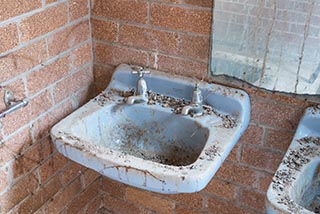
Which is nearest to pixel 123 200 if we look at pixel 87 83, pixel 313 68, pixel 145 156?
pixel 145 156

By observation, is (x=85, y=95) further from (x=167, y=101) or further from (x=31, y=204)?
(x=31, y=204)

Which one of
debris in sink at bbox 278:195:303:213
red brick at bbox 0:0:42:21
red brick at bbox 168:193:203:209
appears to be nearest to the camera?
debris in sink at bbox 278:195:303:213

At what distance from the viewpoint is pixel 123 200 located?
196 cm

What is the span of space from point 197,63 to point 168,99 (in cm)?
17

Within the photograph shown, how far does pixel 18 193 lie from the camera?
1457mm

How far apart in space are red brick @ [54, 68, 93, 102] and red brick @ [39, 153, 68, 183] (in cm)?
23

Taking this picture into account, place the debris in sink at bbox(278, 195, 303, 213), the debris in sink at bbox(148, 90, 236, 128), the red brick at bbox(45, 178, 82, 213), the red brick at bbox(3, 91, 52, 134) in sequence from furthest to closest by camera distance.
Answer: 1. the red brick at bbox(45, 178, 82, 213)
2. the debris in sink at bbox(148, 90, 236, 128)
3. the red brick at bbox(3, 91, 52, 134)
4. the debris in sink at bbox(278, 195, 303, 213)

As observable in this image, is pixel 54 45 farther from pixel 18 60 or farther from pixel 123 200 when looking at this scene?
pixel 123 200

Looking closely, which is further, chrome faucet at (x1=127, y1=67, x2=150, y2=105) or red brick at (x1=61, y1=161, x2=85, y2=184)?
red brick at (x1=61, y1=161, x2=85, y2=184)

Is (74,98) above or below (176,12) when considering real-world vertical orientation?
below

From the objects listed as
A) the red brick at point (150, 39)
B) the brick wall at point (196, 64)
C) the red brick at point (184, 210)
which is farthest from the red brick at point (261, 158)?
the red brick at point (150, 39)

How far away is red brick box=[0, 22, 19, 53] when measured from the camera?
4.08ft

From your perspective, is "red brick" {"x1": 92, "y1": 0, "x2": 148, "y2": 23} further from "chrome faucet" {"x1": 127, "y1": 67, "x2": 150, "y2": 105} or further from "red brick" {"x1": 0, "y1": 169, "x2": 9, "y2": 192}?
"red brick" {"x1": 0, "y1": 169, "x2": 9, "y2": 192}

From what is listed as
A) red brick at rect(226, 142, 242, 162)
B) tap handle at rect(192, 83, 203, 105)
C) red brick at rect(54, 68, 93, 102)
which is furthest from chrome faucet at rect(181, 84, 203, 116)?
red brick at rect(54, 68, 93, 102)
